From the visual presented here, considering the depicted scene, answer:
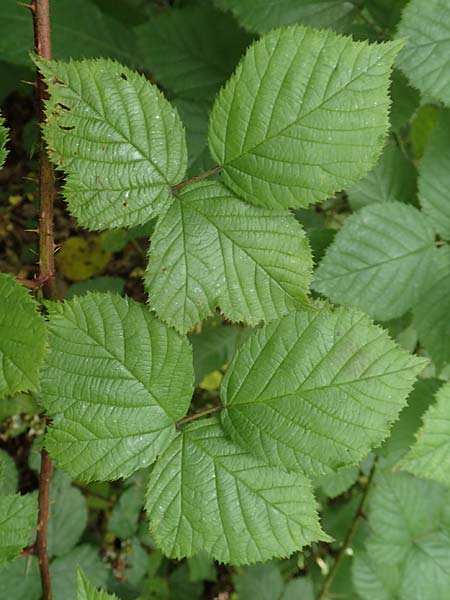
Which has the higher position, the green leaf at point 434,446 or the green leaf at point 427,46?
the green leaf at point 427,46

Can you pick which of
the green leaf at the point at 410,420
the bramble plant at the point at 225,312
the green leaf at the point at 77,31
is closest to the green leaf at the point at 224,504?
the bramble plant at the point at 225,312

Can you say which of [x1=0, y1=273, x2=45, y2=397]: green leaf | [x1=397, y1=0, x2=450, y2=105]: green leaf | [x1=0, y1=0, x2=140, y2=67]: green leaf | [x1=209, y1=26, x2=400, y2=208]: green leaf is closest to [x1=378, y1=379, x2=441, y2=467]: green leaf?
[x1=397, y1=0, x2=450, y2=105]: green leaf

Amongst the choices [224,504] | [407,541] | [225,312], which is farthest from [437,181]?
[407,541]

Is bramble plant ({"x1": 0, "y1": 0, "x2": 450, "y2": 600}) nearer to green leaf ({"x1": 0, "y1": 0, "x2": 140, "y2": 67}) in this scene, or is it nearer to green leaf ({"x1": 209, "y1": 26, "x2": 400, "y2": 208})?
green leaf ({"x1": 209, "y1": 26, "x2": 400, "y2": 208})

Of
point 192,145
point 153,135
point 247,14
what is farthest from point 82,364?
point 247,14

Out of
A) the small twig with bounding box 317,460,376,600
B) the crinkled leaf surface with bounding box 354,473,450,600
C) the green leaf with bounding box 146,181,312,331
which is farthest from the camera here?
the small twig with bounding box 317,460,376,600

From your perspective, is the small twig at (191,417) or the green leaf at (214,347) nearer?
the small twig at (191,417)

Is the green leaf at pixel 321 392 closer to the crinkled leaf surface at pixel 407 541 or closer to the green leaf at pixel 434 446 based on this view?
the green leaf at pixel 434 446
